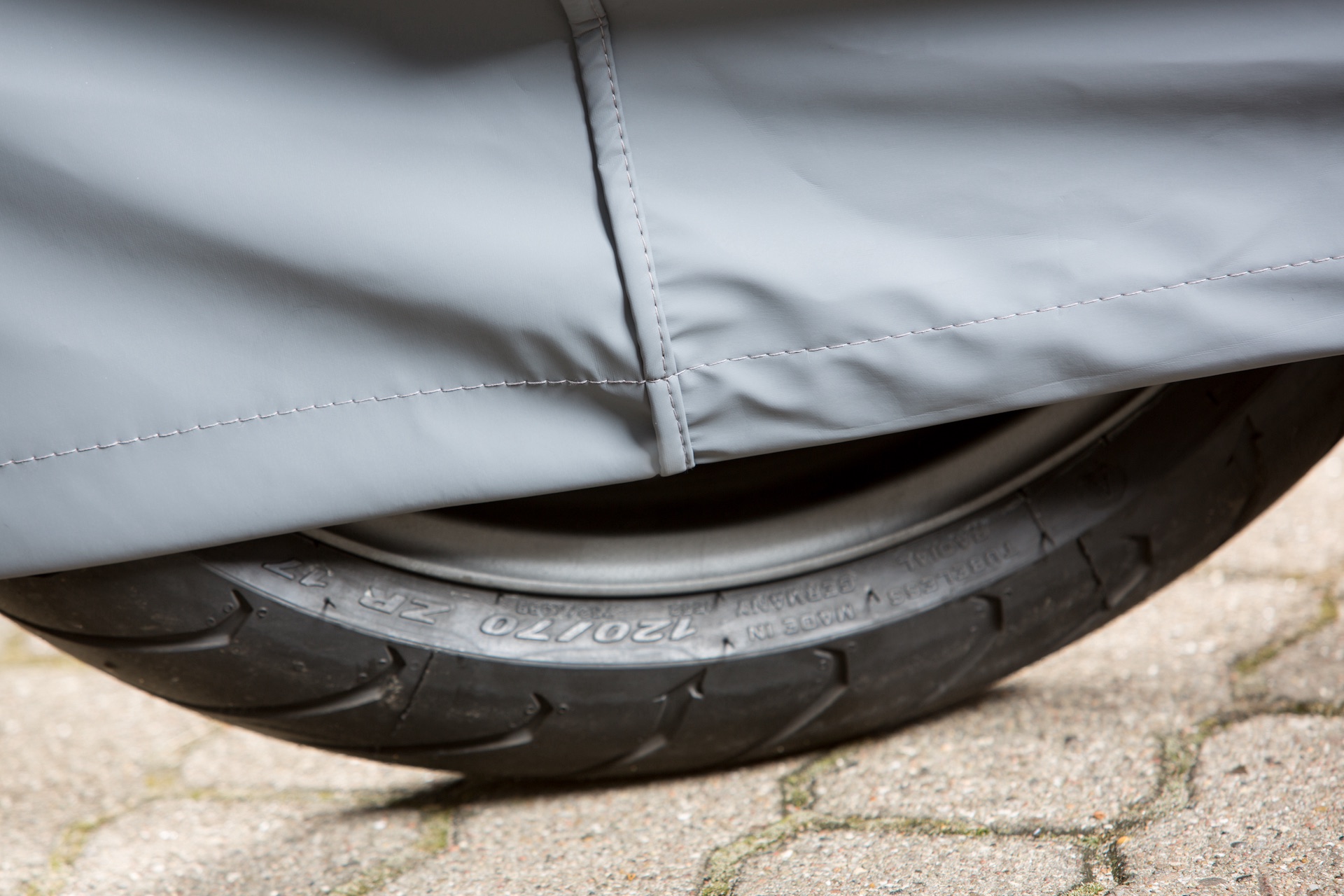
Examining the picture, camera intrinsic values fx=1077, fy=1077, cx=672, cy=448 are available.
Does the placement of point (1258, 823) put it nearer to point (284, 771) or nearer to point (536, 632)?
point (536, 632)

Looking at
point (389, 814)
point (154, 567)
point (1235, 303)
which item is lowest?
point (389, 814)

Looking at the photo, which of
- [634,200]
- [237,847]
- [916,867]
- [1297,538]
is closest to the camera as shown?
[634,200]

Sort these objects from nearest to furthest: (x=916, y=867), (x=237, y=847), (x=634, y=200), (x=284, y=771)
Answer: (x=634, y=200)
(x=916, y=867)
(x=237, y=847)
(x=284, y=771)

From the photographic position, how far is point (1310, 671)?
32.9 inches

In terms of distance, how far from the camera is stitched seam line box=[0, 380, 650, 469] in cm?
51

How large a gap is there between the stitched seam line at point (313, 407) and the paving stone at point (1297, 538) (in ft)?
2.45

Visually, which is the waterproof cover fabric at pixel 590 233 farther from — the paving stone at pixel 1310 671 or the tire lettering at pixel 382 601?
the paving stone at pixel 1310 671

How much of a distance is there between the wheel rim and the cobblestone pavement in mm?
162

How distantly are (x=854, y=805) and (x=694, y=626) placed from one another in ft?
0.53

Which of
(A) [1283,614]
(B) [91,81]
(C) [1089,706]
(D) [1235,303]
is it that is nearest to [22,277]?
(B) [91,81]

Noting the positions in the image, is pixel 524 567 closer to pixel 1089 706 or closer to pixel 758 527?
pixel 758 527

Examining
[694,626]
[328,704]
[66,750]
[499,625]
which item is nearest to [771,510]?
[694,626]

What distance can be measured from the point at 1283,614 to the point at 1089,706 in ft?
0.87

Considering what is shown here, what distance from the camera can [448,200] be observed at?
0.52m
